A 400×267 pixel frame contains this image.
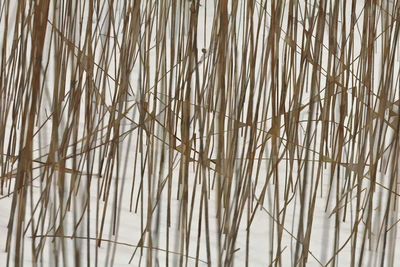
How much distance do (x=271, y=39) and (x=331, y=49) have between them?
5.9 inches

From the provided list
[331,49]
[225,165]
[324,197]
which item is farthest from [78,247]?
[324,197]

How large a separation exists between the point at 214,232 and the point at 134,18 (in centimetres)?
47

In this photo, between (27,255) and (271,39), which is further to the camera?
(27,255)

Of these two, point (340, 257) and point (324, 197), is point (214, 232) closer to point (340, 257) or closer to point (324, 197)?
point (340, 257)

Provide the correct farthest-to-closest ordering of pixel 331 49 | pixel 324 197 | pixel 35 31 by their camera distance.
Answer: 1. pixel 324 197
2. pixel 331 49
3. pixel 35 31

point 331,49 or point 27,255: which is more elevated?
point 331,49

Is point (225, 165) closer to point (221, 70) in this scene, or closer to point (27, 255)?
point (221, 70)

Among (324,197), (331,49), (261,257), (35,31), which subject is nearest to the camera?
(35,31)

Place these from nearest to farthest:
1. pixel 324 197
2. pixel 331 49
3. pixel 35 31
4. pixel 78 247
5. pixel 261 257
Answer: pixel 78 247, pixel 35 31, pixel 331 49, pixel 261 257, pixel 324 197

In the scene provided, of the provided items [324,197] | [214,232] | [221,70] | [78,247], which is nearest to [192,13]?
[221,70]

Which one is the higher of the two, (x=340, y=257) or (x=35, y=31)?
(x=35, y=31)

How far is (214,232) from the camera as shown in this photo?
1207mm

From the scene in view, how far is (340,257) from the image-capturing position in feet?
3.89

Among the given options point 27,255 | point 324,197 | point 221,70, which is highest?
point 221,70
